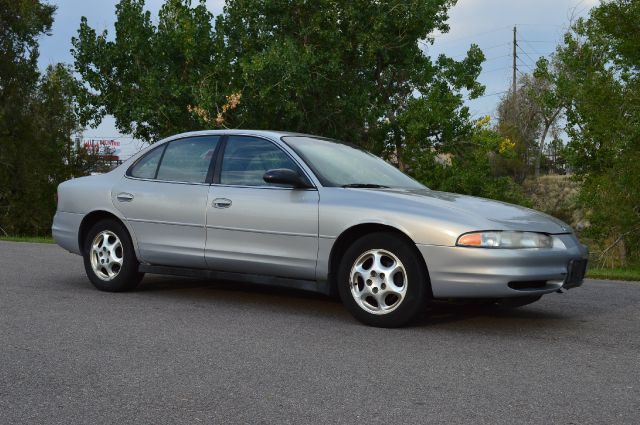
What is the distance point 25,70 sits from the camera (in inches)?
1206

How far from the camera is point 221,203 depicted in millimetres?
7531

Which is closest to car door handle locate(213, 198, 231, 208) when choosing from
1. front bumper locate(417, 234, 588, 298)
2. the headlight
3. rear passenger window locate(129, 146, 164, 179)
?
rear passenger window locate(129, 146, 164, 179)

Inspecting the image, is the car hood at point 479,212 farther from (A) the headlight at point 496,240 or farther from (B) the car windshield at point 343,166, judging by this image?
(B) the car windshield at point 343,166

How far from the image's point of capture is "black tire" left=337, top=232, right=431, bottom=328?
6383 millimetres

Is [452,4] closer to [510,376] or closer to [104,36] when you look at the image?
[104,36]

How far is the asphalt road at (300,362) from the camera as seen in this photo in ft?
13.9

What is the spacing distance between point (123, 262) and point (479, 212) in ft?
12.3

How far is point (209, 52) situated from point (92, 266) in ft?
76.8

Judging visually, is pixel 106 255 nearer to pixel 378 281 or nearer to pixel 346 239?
pixel 346 239

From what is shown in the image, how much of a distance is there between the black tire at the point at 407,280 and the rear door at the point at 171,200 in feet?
5.29

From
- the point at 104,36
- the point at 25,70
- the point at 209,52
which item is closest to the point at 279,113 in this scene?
the point at 209,52

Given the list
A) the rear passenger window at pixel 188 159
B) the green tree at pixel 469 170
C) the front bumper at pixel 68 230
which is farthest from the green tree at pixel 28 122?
the rear passenger window at pixel 188 159

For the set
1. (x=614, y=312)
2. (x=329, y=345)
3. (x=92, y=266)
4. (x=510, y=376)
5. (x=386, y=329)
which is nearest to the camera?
(x=510, y=376)

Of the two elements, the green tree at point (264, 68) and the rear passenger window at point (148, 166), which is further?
the green tree at point (264, 68)
